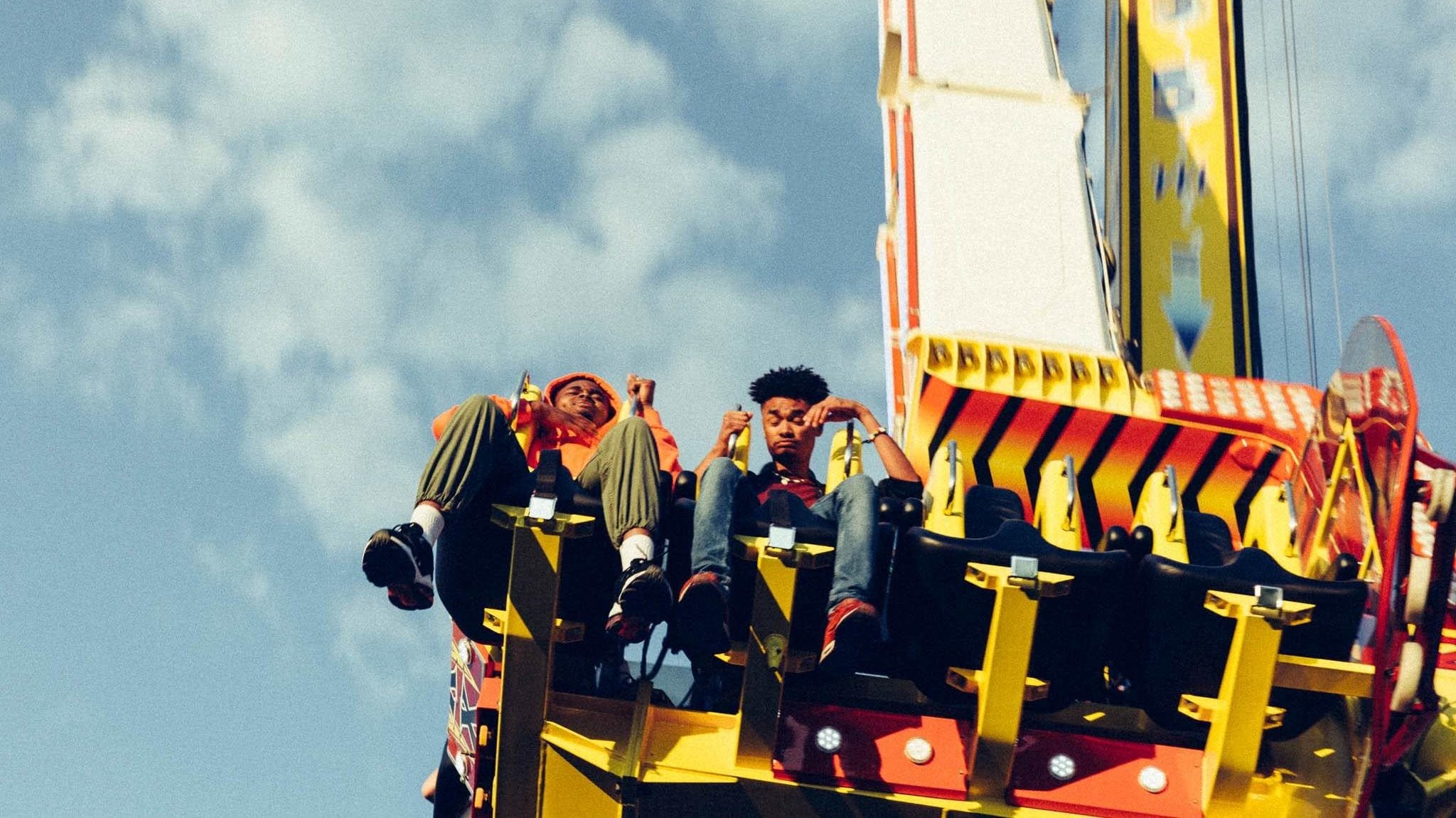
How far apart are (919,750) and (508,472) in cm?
241

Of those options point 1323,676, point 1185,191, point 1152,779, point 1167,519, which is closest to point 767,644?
point 1152,779

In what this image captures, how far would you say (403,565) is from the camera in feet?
27.3

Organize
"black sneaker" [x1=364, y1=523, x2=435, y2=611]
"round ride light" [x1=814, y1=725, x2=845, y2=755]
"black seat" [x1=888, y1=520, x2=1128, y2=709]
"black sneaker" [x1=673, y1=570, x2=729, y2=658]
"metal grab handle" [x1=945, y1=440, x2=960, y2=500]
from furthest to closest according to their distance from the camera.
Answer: "metal grab handle" [x1=945, y1=440, x2=960, y2=500], "round ride light" [x1=814, y1=725, x2=845, y2=755], "black seat" [x1=888, y1=520, x2=1128, y2=709], "black sneaker" [x1=673, y1=570, x2=729, y2=658], "black sneaker" [x1=364, y1=523, x2=435, y2=611]

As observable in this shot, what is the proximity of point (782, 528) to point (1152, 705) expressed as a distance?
2.13m

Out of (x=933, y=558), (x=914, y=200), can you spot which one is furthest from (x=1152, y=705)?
(x=914, y=200)

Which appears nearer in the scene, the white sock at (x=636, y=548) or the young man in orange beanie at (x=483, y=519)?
the young man in orange beanie at (x=483, y=519)

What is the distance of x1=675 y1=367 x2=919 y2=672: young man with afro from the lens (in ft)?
28.6

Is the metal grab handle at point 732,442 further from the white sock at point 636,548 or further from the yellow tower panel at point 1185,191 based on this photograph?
the yellow tower panel at point 1185,191

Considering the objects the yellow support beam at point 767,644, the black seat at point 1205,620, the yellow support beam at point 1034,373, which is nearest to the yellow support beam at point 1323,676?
the black seat at point 1205,620

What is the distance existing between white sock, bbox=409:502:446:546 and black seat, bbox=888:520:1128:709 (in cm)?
219

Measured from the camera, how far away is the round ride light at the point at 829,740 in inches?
373

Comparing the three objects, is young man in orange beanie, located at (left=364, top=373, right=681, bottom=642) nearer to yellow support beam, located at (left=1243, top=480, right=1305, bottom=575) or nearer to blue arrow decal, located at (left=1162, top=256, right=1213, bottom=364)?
yellow support beam, located at (left=1243, top=480, right=1305, bottom=575)

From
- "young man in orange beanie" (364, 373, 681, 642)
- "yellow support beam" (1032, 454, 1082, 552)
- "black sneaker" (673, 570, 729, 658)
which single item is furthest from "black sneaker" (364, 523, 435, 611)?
"yellow support beam" (1032, 454, 1082, 552)

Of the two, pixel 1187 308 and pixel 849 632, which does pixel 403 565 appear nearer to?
pixel 849 632
